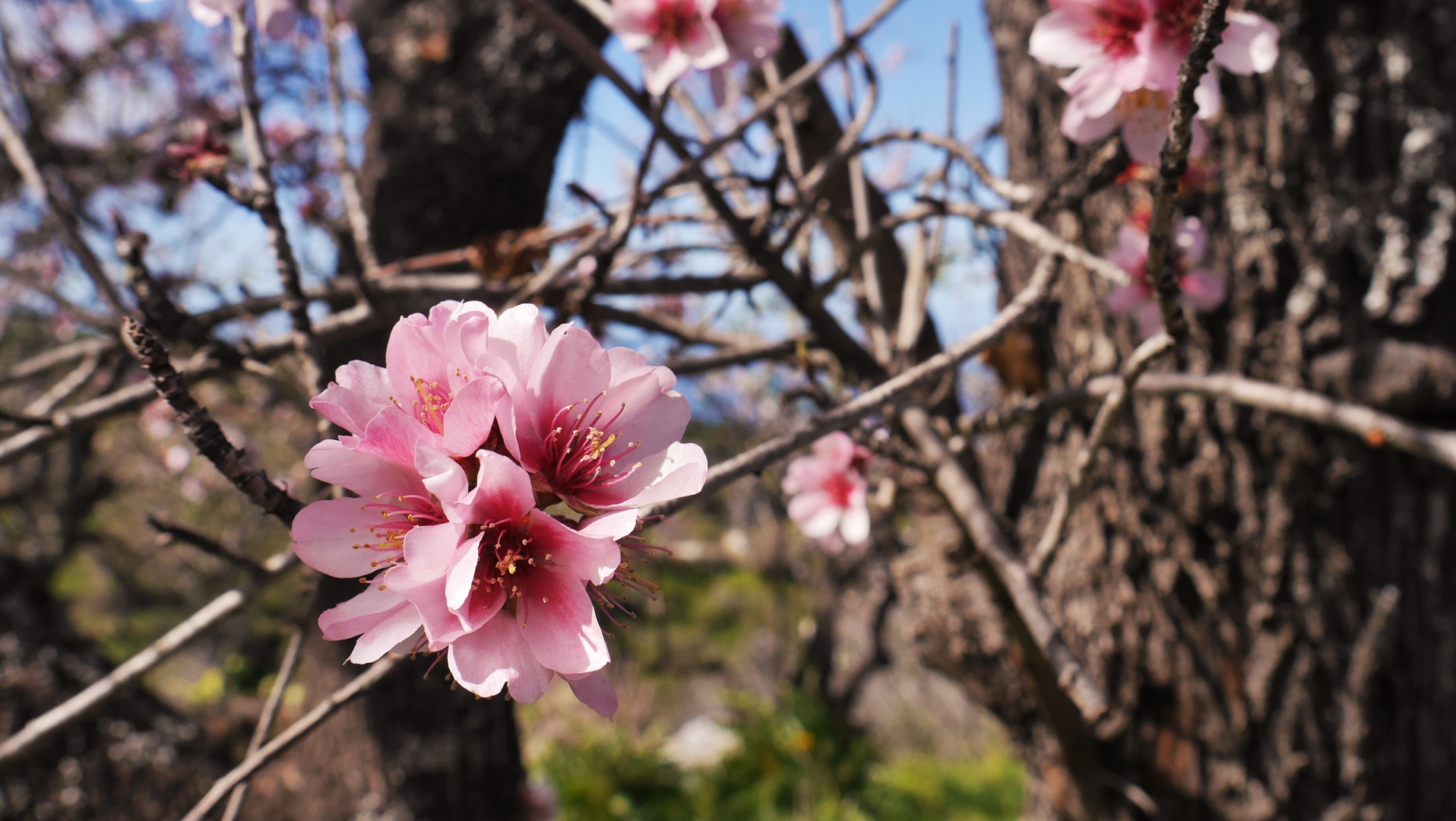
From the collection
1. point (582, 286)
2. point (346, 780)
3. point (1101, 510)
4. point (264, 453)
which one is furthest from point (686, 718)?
point (582, 286)

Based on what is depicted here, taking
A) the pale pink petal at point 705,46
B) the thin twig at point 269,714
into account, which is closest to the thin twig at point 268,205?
the thin twig at point 269,714

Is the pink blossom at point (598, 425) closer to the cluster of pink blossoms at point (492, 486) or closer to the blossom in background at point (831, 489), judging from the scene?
the cluster of pink blossoms at point (492, 486)

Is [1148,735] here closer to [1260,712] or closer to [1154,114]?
[1260,712]

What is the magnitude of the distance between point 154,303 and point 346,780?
4.64ft

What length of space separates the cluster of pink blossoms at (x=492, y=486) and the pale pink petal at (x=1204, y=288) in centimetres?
115

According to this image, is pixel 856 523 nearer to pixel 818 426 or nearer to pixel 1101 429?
pixel 1101 429

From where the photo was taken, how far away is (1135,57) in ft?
2.55

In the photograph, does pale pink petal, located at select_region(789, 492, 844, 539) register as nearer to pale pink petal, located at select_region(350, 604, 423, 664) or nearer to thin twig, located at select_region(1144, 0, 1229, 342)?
thin twig, located at select_region(1144, 0, 1229, 342)

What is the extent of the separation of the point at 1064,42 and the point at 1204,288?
0.68 m

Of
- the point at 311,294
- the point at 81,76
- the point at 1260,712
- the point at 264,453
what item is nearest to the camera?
the point at 311,294

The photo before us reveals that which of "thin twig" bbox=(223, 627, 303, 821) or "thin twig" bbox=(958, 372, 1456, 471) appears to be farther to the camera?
"thin twig" bbox=(958, 372, 1456, 471)

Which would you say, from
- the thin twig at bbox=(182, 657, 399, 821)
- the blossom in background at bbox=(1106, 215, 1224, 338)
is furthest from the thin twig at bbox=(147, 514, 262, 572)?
the blossom in background at bbox=(1106, 215, 1224, 338)

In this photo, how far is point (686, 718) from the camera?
8.66 meters

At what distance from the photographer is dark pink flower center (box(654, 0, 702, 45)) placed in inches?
40.4
